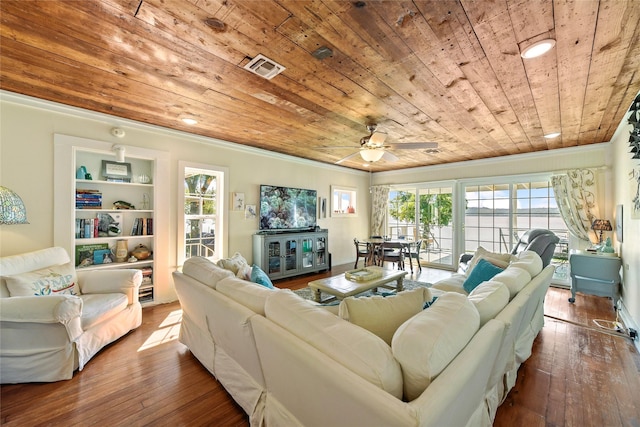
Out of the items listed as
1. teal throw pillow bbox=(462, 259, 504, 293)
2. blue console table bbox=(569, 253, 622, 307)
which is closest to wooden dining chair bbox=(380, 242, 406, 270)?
teal throw pillow bbox=(462, 259, 504, 293)

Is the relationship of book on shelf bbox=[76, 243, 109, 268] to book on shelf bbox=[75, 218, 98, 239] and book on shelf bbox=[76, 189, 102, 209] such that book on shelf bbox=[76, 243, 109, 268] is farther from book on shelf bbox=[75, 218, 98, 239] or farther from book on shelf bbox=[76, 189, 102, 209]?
book on shelf bbox=[76, 189, 102, 209]

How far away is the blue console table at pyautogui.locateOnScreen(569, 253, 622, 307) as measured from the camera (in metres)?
3.47

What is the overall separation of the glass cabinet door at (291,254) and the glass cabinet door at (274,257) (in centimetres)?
15

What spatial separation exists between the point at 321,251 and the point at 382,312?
14.0 ft

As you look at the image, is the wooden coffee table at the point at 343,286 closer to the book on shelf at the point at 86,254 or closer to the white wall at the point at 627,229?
the white wall at the point at 627,229

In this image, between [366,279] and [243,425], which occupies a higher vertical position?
[366,279]

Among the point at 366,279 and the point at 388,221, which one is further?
the point at 388,221

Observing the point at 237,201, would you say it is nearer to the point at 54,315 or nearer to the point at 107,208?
the point at 107,208

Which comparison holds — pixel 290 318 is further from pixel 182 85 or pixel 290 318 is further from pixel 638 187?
pixel 638 187

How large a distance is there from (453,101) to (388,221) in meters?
4.75

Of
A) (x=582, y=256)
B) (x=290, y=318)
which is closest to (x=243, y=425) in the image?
(x=290, y=318)

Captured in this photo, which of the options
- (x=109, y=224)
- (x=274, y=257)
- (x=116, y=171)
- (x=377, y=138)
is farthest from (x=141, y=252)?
(x=377, y=138)

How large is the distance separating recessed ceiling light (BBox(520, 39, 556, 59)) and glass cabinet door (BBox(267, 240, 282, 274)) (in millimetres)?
4073

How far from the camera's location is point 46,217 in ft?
9.50
